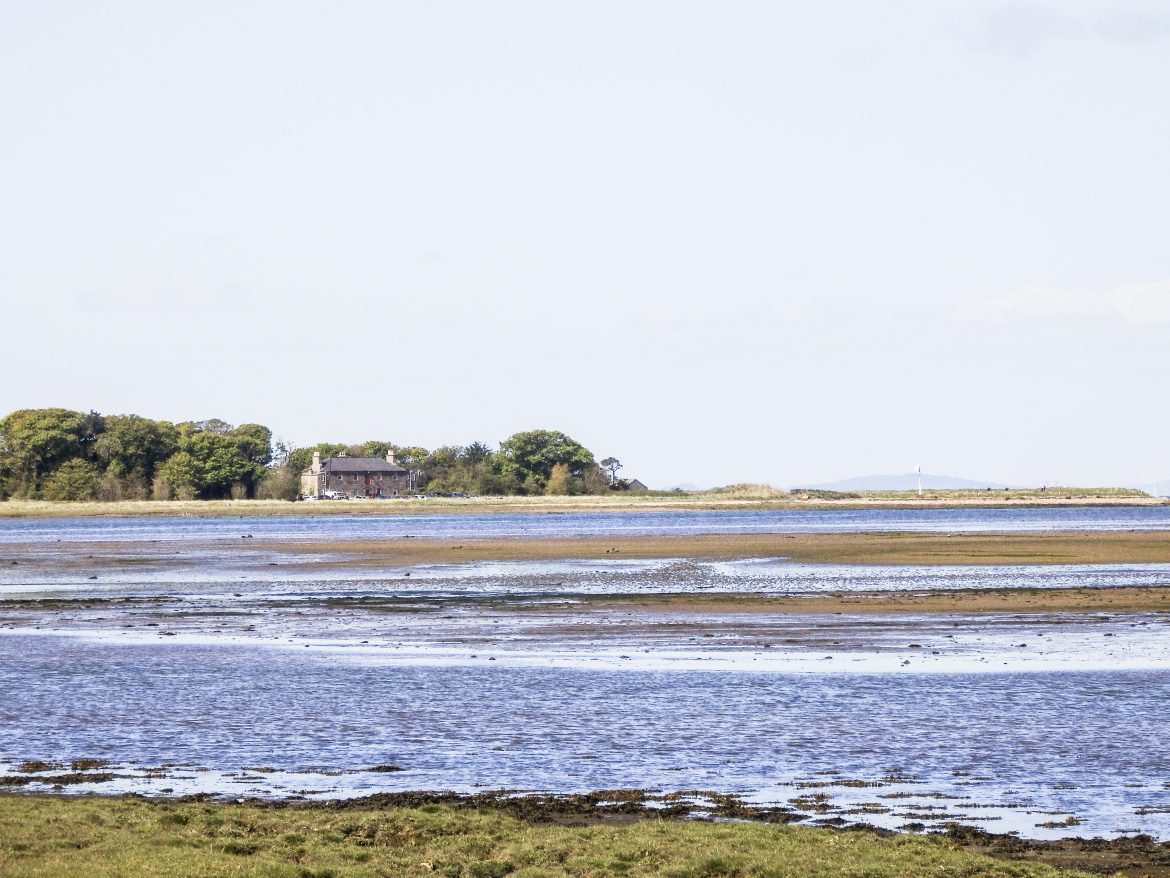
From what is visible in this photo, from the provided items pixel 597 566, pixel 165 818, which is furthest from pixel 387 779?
pixel 597 566

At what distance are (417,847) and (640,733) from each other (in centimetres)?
720

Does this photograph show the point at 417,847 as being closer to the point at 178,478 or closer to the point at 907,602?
the point at 907,602

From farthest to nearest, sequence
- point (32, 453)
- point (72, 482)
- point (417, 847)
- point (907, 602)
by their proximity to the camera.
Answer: point (32, 453) < point (72, 482) < point (907, 602) < point (417, 847)

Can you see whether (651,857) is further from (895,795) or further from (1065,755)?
(1065,755)

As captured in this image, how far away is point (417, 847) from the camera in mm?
14711

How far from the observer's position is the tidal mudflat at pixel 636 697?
17984mm

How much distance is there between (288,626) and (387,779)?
2139cm

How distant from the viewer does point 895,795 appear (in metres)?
17.1

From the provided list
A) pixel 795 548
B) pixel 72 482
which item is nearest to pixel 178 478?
pixel 72 482

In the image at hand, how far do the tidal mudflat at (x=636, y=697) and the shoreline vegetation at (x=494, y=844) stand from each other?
1.02m

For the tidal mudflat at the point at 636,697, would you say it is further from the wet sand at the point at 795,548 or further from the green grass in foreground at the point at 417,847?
the wet sand at the point at 795,548

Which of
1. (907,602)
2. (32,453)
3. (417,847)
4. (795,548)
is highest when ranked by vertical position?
(32,453)

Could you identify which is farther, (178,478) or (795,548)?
(178,478)

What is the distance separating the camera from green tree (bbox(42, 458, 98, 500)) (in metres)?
193
